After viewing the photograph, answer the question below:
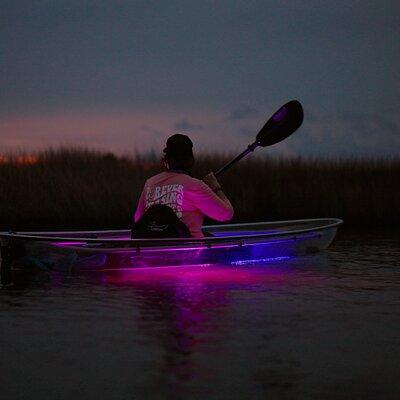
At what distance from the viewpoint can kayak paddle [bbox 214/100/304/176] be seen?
10.1m

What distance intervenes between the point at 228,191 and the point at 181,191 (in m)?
8.97

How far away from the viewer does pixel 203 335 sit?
17.2 ft

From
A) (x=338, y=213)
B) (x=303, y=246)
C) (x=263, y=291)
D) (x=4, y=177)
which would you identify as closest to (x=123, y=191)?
(x=4, y=177)

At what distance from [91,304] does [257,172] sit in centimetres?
1100

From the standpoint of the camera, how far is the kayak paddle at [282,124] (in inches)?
397

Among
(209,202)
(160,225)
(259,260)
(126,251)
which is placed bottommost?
(259,260)

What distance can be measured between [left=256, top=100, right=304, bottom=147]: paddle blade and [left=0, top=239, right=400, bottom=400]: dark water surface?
7.10 feet

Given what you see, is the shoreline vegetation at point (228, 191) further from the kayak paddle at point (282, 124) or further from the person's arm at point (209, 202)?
the person's arm at point (209, 202)

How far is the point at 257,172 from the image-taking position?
1728 cm

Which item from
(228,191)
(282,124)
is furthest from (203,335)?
(228,191)

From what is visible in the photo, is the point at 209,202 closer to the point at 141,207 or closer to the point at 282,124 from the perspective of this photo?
the point at 141,207

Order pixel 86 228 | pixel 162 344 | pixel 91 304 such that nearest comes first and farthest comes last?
1. pixel 162 344
2. pixel 91 304
3. pixel 86 228

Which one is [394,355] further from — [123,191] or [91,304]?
[123,191]

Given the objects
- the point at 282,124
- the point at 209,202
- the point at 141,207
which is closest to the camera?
the point at 209,202
